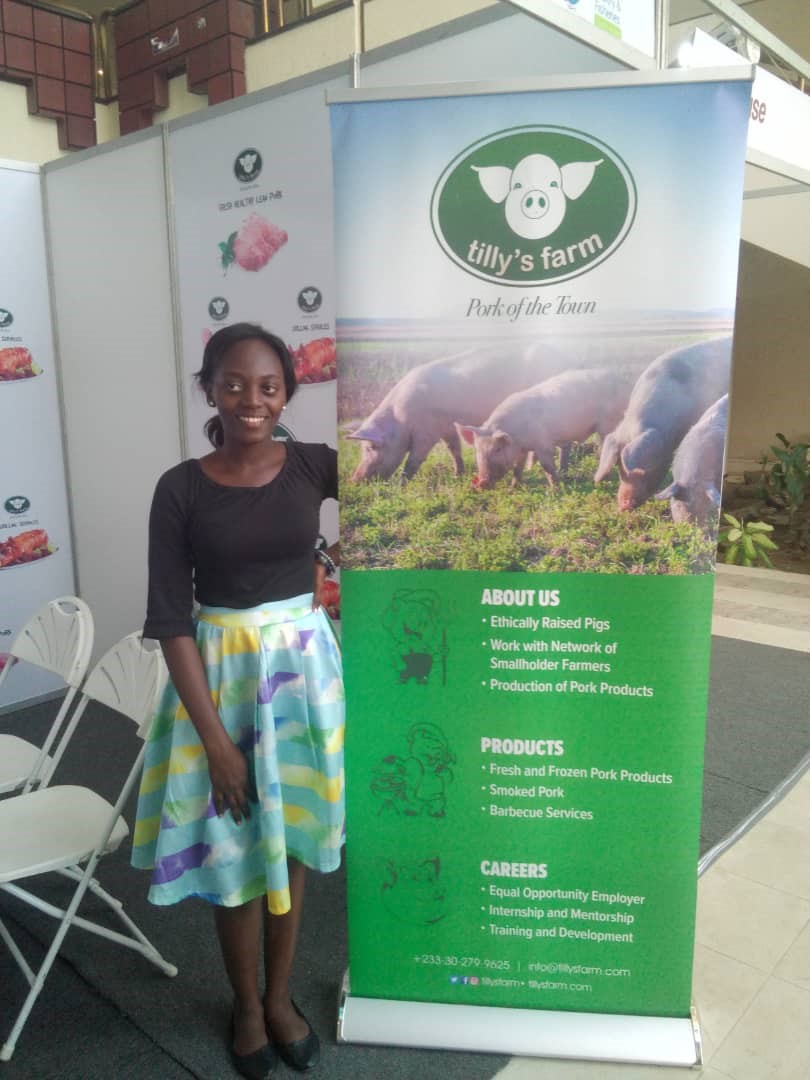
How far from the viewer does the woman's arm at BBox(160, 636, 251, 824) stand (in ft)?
4.95

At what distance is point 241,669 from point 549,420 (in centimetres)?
76

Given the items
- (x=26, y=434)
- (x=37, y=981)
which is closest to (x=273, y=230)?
(x=26, y=434)

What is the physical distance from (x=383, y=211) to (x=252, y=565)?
0.72m

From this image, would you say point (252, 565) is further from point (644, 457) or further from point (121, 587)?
point (121, 587)

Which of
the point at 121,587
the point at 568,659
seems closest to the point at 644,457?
the point at 568,659

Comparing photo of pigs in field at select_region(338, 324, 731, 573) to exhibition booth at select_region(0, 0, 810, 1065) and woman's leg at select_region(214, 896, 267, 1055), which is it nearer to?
exhibition booth at select_region(0, 0, 810, 1065)

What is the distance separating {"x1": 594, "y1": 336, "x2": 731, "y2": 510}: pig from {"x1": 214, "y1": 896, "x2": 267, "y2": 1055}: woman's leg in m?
1.15

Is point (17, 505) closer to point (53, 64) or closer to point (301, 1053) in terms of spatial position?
point (301, 1053)

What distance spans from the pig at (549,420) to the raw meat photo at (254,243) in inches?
56.4

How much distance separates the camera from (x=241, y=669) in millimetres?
1557

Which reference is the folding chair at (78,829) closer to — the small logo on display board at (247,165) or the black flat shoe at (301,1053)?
the black flat shoe at (301,1053)

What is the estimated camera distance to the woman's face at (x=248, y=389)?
1.51 meters

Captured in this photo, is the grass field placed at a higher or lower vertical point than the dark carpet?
higher

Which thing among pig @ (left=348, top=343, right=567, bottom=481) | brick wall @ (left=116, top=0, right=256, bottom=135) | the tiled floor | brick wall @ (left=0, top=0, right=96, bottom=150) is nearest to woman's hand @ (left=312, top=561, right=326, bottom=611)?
pig @ (left=348, top=343, right=567, bottom=481)
